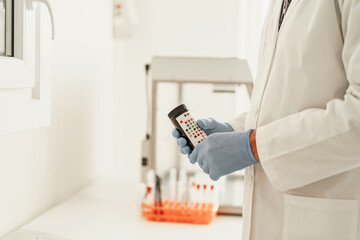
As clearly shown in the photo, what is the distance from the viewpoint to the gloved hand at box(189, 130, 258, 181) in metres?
0.94

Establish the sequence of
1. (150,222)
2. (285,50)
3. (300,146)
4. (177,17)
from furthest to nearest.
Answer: (177,17)
(150,222)
(285,50)
(300,146)

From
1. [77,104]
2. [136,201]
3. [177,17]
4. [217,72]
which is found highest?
[177,17]

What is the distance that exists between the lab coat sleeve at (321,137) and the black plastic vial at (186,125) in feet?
0.71

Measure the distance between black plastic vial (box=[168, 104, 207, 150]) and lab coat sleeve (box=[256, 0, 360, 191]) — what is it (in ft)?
0.71

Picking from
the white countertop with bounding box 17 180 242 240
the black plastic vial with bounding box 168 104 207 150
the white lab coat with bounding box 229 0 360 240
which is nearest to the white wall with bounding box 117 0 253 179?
the white countertop with bounding box 17 180 242 240

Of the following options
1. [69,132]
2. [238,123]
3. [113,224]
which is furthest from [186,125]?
[69,132]

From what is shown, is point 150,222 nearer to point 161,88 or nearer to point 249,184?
point 249,184

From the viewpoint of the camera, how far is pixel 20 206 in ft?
4.52

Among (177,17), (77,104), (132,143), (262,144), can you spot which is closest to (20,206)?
(77,104)

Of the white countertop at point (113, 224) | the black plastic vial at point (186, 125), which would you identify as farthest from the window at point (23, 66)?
the white countertop at point (113, 224)

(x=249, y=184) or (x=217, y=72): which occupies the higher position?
(x=217, y=72)

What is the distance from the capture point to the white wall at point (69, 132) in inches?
53.0

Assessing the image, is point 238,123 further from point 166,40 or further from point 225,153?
point 166,40

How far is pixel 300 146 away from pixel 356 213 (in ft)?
0.65
